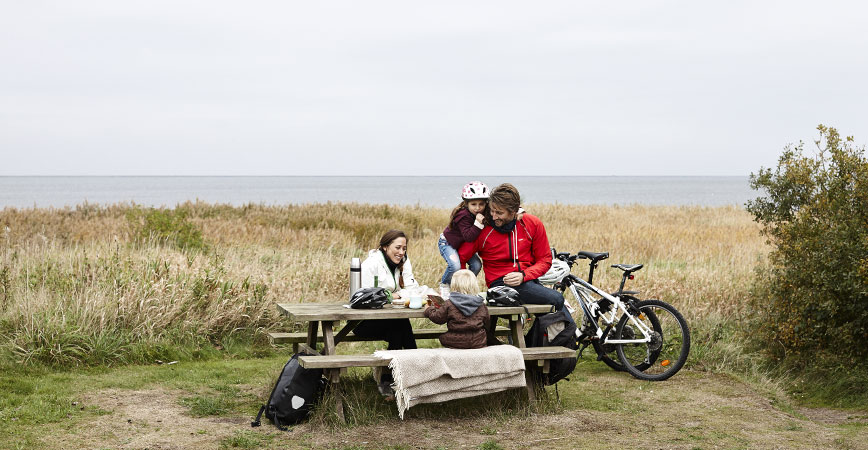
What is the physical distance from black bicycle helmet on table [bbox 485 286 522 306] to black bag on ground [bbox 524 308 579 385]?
40 cm

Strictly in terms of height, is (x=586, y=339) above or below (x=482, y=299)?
below

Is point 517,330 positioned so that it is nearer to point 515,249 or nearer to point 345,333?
point 515,249

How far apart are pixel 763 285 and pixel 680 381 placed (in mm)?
2211

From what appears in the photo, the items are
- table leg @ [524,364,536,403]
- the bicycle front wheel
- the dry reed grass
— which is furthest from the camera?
the dry reed grass

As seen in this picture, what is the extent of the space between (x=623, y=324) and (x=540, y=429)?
2.09 meters

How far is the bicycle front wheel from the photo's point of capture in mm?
7605

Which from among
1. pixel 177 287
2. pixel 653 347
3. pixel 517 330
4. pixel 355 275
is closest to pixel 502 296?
pixel 517 330

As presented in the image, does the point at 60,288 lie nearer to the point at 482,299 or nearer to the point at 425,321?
the point at 425,321

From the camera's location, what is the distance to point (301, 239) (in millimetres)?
16719

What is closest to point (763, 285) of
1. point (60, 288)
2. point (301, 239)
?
point (60, 288)

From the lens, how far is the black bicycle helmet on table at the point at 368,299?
20.5ft

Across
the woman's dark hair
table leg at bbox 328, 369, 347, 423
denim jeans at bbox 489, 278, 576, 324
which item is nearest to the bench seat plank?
table leg at bbox 328, 369, 347, 423

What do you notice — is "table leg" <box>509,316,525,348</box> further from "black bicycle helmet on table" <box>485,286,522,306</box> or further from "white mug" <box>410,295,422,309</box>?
"white mug" <box>410,295,422,309</box>

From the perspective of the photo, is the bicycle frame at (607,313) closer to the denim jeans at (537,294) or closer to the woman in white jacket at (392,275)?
the denim jeans at (537,294)
